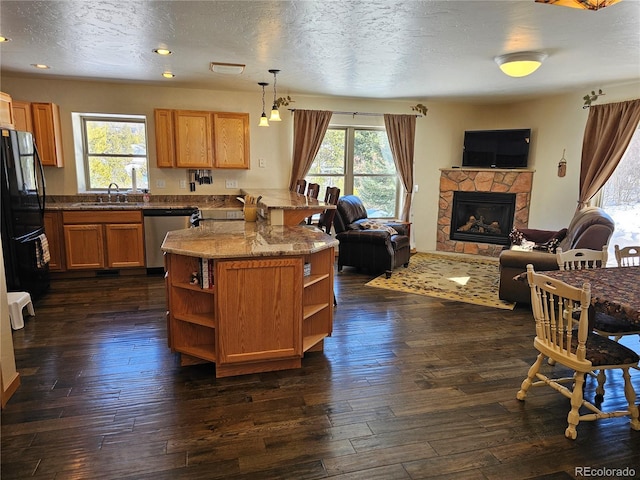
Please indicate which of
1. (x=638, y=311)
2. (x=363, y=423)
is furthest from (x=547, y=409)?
(x=363, y=423)

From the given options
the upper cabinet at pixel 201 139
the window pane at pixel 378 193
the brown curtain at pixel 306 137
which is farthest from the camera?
the window pane at pixel 378 193

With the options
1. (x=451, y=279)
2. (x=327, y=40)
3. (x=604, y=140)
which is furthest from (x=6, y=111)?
(x=604, y=140)

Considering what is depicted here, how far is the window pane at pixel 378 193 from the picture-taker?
6777 millimetres

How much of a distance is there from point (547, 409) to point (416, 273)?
128 inches

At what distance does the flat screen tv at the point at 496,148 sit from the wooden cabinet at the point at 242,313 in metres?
4.55

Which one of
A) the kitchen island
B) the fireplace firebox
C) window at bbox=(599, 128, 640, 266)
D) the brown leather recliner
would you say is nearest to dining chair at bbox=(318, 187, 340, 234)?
the brown leather recliner

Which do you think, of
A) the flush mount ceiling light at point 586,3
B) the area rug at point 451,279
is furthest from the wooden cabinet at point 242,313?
the area rug at point 451,279

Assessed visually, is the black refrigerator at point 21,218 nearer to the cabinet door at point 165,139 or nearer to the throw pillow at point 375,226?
the cabinet door at point 165,139

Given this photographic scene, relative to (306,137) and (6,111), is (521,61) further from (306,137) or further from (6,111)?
(6,111)

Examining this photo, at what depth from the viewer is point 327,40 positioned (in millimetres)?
3281

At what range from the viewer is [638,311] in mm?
2008

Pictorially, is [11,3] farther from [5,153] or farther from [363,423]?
[363,423]

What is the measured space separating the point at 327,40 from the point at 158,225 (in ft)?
10.7

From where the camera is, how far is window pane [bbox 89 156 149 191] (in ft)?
18.7
